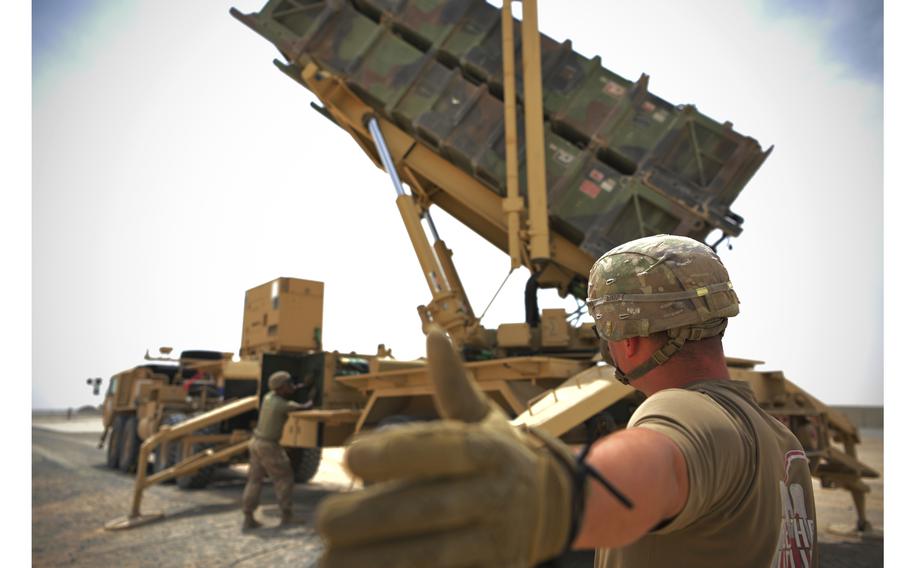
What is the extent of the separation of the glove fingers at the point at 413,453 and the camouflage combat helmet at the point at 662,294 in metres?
0.80

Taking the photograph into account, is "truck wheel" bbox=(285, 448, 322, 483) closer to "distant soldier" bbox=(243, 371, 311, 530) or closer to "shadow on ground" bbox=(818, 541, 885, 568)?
"distant soldier" bbox=(243, 371, 311, 530)

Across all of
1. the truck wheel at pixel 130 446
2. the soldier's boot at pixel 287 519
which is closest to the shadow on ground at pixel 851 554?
the soldier's boot at pixel 287 519

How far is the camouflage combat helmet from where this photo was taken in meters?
1.34

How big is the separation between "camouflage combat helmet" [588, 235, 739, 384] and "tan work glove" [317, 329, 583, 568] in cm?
73

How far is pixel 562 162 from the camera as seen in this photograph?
6160mm

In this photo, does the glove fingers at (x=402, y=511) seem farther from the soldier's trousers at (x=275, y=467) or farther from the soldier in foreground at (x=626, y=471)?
the soldier's trousers at (x=275, y=467)

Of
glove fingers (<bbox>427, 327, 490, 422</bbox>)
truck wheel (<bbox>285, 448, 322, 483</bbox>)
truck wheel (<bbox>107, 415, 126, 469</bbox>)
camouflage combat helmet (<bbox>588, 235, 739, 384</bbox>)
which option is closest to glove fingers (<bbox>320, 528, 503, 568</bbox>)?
glove fingers (<bbox>427, 327, 490, 422</bbox>)

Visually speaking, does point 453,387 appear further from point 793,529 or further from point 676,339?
point 793,529

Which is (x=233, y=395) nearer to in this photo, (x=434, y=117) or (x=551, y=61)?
(x=434, y=117)

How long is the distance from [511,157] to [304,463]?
6565 millimetres

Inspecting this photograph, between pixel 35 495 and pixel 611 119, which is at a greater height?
pixel 611 119

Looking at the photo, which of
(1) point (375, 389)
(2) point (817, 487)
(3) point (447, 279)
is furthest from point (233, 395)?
(2) point (817, 487)

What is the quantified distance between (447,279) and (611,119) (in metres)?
2.11

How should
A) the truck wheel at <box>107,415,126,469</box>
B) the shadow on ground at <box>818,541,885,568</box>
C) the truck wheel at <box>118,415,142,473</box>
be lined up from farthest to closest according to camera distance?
the truck wheel at <box>107,415,126,469</box> < the truck wheel at <box>118,415,142,473</box> < the shadow on ground at <box>818,541,885,568</box>
